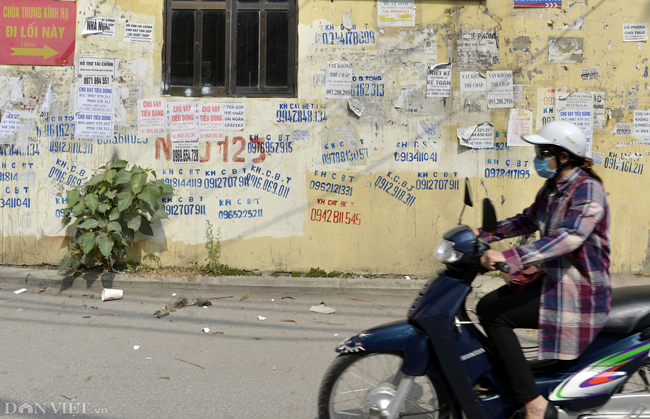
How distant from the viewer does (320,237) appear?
21.6ft

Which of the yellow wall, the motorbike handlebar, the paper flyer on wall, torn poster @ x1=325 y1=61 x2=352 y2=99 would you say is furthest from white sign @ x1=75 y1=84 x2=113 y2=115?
the motorbike handlebar

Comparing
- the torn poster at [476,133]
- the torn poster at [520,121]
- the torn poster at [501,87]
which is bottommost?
the torn poster at [476,133]

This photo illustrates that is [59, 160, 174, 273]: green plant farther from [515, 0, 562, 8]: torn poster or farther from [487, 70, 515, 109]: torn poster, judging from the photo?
[515, 0, 562, 8]: torn poster

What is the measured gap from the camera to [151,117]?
6.48 meters

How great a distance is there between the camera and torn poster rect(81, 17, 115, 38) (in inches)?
253

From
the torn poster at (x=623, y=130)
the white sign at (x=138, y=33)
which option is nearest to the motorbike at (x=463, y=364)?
the torn poster at (x=623, y=130)

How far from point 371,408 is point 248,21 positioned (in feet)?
16.8

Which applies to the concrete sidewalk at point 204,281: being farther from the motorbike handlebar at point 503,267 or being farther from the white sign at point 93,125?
the motorbike handlebar at point 503,267

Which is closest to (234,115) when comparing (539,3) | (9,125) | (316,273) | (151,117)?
(151,117)

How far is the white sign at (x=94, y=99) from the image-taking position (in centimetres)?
645

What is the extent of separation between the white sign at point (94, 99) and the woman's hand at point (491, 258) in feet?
17.1

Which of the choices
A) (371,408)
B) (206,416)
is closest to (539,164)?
(371,408)

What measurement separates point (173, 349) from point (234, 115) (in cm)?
298

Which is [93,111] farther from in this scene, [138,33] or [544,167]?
[544,167]
